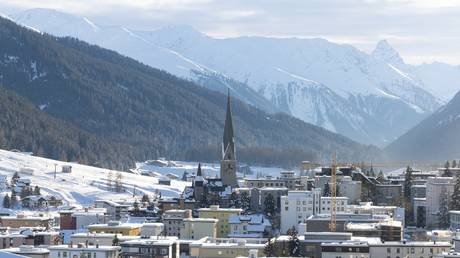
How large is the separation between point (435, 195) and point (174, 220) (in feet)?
79.0

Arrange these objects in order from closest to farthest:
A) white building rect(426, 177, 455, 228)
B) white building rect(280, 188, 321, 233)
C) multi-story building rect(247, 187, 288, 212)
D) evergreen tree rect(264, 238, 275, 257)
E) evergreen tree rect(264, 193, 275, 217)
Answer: evergreen tree rect(264, 238, 275, 257), white building rect(280, 188, 321, 233), white building rect(426, 177, 455, 228), evergreen tree rect(264, 193, 275, 217), multi-story building rect(247, 187, 288, 212)

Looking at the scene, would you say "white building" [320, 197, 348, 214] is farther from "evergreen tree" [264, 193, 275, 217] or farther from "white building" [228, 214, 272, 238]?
"evergreen tree" [264, 193, 275, 217]

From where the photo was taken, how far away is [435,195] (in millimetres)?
133500

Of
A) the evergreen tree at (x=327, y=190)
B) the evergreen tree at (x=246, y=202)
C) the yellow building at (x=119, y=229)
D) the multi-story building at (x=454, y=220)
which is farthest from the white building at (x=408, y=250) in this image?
the evergreen tree at (x=246, y=202)

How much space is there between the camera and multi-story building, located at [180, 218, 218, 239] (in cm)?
11956

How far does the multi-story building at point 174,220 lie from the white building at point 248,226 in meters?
4.15

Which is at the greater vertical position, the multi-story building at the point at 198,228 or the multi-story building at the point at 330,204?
the multi-story building at the point at 330,204

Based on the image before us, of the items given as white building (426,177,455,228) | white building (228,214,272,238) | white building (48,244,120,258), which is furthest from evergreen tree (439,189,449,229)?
white building (48,244,120,258)

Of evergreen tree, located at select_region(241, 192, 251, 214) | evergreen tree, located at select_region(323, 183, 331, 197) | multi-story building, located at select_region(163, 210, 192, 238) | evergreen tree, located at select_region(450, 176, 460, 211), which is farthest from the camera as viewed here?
evergreen tree, located at select_region(241, 192, 251, 214)

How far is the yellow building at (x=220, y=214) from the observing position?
413 ft

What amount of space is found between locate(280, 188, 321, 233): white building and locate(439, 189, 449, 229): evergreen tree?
10.5m

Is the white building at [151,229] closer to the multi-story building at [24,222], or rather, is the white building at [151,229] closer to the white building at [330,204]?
the multi-story building at [24,222]

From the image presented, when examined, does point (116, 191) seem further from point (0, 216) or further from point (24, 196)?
point (0, 216)

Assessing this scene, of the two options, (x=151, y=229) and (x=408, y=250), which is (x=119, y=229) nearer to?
(x=151, y=229)
